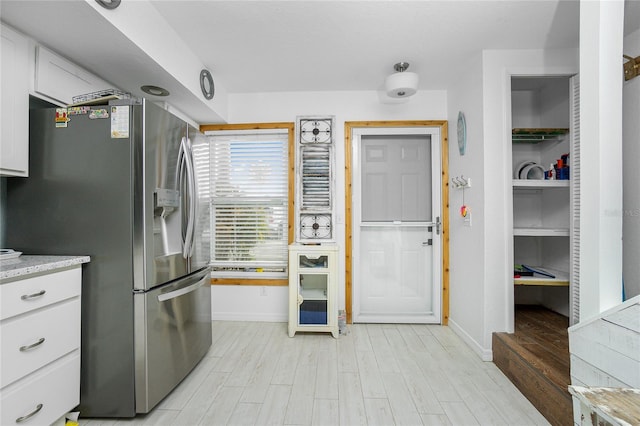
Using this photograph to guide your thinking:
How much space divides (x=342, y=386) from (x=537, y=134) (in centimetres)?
272

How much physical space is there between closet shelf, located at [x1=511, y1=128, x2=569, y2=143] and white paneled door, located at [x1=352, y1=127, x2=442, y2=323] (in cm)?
81

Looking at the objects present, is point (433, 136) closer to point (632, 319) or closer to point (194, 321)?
point (632, 319)

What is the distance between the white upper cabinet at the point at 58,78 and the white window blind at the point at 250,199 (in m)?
1.40

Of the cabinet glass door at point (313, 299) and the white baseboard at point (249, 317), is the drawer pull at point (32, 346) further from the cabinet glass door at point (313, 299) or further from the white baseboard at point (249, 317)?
the white baseboard at point (249, 317)

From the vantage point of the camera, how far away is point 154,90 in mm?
2350

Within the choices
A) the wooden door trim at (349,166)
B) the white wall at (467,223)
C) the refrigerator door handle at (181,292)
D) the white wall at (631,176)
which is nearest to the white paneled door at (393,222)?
the wooden door trim at (349,166)

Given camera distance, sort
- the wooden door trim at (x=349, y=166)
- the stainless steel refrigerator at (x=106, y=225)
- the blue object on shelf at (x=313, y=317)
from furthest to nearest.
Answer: the wooden door trim at (x=349, y=166) → the blue object on shelf at (x=313, y=317) → the stainless steel refrigerator at (x=106, y=225)

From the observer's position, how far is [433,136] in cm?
318

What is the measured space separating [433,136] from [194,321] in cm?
293

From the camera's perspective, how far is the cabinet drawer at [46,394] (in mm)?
1233

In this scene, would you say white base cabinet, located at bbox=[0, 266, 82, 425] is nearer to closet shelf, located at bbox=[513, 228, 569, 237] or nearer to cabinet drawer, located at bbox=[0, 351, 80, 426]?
cabinet drawer, located at bbox=[0, 351, 80, 426]

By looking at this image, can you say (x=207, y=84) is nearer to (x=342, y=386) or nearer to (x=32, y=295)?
(x=32, y=295)

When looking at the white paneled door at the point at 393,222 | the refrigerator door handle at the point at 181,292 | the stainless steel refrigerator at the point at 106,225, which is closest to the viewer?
the stainless steel refrigerator at the point at 106,225

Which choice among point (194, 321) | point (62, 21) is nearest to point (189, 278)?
point (194, 321)
